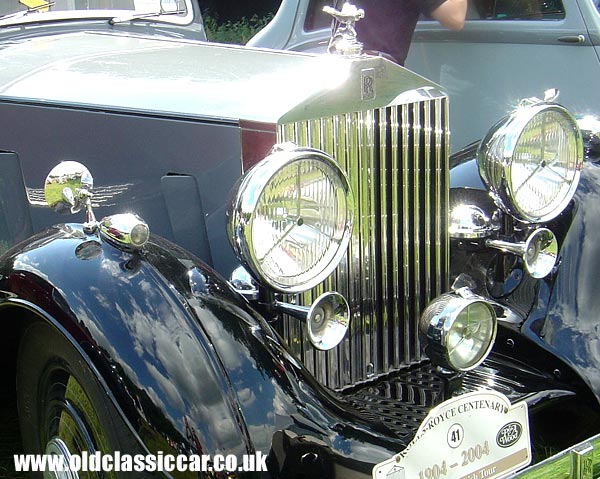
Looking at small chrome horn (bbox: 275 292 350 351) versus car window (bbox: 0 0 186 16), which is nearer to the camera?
small chrome horn (bbox: 275 292 350 351)

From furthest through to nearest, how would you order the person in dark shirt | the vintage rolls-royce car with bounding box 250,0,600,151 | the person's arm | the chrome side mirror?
the vintage rolls-royce car with bounding box 250,0,600,151 → the person's arm → the person in dark shirt → the chrome side mirror

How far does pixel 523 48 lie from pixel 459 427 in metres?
2.86

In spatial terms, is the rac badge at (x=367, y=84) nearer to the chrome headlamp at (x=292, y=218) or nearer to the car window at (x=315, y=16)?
the chrome headlamp at (x=292, y=218)

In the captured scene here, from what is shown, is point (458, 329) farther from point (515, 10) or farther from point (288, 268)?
point (515, 10)

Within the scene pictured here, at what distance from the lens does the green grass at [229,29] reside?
8250 millimetres

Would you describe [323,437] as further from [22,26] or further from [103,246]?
[22,26]

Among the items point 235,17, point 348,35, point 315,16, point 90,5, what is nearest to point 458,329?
point 348,35

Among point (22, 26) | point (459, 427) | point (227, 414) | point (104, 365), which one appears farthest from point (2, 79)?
point (459, 427)

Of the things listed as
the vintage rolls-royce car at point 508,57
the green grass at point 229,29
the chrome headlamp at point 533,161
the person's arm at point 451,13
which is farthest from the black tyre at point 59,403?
the green grass at point 229,29

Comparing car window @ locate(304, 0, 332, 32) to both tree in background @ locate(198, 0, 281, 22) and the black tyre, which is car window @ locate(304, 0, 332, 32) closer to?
the black tyre

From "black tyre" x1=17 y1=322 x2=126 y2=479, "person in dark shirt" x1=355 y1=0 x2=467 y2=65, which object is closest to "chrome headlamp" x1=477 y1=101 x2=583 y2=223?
"black tyre" x1=17 y1=322 x2=126 y2=479

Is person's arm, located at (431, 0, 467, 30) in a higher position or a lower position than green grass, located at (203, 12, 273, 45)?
higher

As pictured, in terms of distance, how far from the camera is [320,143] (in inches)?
78.4

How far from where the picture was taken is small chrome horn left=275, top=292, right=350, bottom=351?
1.86 metres
